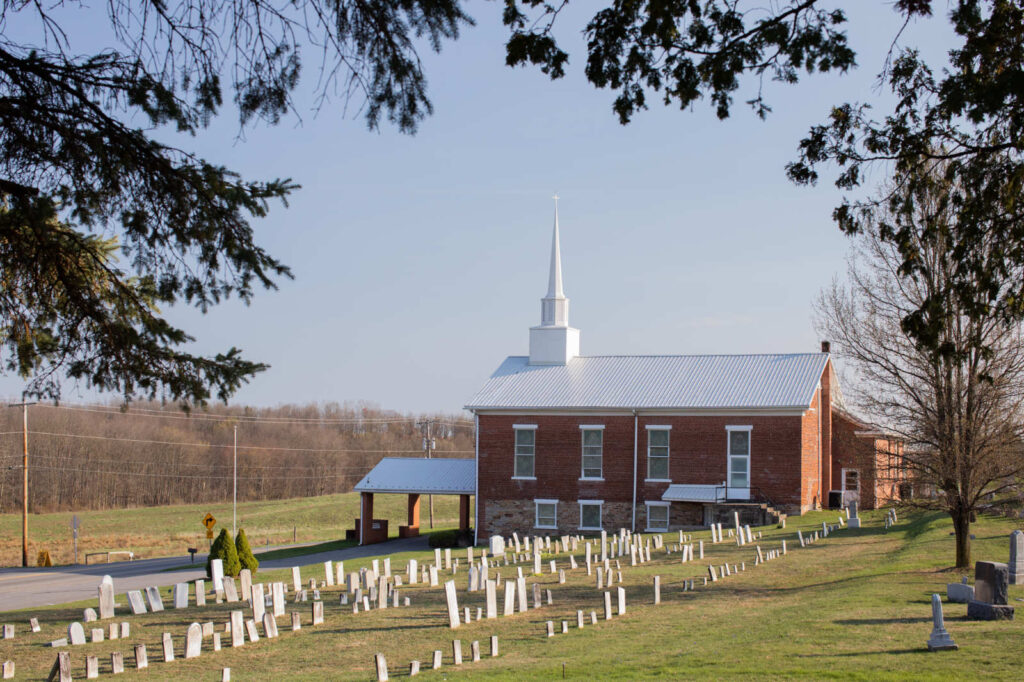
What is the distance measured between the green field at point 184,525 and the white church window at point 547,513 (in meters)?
20.2

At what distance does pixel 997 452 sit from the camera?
66.6ft

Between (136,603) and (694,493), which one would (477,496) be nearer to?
(694,493)

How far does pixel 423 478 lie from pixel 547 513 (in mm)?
6558

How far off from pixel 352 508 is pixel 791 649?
228ft

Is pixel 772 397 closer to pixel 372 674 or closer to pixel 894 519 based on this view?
pixel 894 519

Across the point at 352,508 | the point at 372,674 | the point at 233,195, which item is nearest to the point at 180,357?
the point at 233,195

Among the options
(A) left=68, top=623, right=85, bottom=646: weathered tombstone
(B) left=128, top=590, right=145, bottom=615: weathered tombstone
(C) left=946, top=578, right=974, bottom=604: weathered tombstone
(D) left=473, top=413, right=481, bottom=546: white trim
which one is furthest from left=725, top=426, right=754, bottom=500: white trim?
(A) left=68, top=623, right=85, bottom=646: weathered tombstone

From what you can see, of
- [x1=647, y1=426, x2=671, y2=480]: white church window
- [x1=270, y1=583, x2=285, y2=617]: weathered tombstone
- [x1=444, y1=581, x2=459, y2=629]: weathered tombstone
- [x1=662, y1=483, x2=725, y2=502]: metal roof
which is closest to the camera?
[x1=444, y1=581, x2=459, y2=629]: weathered tombstone

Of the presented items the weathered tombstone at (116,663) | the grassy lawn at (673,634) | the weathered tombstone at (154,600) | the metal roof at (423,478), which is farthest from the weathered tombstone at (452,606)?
the metal roof at (423,478)

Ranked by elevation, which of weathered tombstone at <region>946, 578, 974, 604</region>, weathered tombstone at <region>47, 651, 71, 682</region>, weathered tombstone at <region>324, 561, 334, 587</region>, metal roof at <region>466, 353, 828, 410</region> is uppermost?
metal roof at <region>466, 353, 828, 410</region>

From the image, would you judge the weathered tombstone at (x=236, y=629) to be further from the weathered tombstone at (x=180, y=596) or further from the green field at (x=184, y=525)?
the green field at (x=184, y=525)

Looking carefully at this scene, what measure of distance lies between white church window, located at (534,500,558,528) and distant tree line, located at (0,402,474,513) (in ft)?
140

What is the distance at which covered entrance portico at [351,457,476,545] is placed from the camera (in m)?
43.1

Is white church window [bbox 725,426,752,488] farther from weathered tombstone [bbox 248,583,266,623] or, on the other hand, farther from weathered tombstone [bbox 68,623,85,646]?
weathered tombstone [bbox 68,623,85,646]
